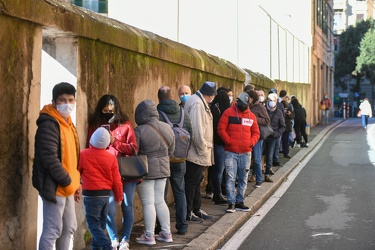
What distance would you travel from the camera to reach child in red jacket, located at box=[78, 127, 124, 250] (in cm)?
701

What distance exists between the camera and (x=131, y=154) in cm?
784

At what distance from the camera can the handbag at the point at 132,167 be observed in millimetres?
7656

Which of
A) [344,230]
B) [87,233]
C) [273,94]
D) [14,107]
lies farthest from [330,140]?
[14,107]

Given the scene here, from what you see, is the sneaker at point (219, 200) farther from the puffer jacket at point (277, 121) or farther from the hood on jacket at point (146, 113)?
the puffer jacket at point (277, 121)

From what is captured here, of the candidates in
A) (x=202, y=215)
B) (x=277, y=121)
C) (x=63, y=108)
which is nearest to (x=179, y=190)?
(x=202, y=215)

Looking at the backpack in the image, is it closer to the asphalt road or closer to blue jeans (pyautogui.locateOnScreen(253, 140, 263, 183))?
the asphalt road

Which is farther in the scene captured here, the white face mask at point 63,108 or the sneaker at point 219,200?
the sneaker at point 219,200

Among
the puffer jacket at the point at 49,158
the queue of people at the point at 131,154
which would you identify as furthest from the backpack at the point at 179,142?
the puffer jacket at the point at 49,158

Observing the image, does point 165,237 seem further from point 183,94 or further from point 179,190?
point 183,94

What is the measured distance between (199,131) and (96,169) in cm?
295

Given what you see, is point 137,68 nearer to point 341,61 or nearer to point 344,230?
point 344,230

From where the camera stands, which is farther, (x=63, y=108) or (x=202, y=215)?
(x=202, y=215)

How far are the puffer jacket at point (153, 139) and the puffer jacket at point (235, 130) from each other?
2.72 meters

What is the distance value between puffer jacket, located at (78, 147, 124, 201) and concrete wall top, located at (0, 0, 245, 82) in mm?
1128
